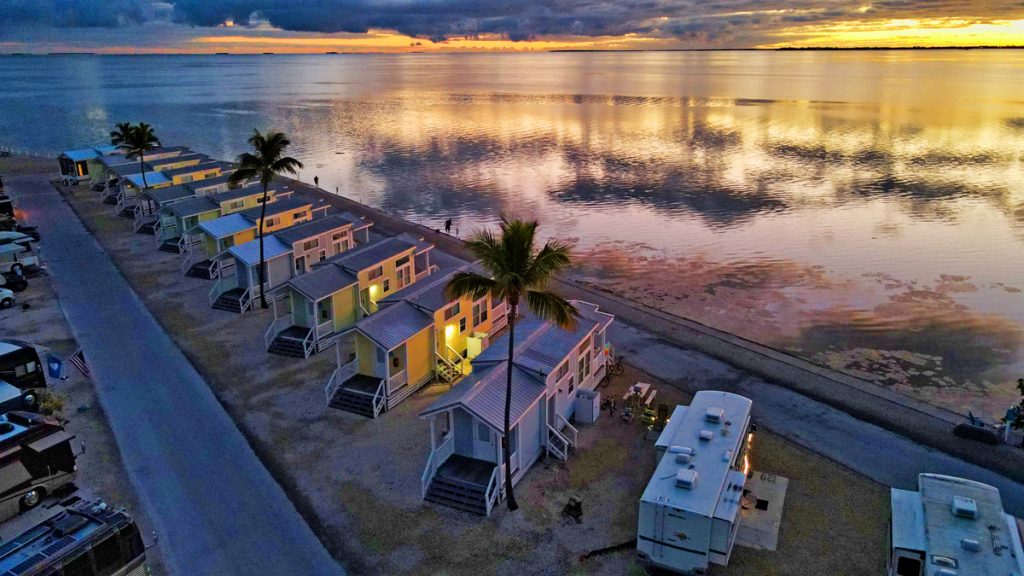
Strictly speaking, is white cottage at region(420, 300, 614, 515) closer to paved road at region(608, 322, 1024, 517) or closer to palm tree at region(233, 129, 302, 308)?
paved road at region(608, 322, 1024, 517)

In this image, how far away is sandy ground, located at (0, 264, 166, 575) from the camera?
1986 centimetres

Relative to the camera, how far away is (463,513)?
19422 mm

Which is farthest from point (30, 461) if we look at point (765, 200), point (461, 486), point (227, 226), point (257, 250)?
point (765, 200)

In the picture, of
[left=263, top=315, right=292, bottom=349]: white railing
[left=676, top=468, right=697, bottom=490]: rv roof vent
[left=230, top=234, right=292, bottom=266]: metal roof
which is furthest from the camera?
[left=230, top=234, right=292, bottom=266]: metal roof

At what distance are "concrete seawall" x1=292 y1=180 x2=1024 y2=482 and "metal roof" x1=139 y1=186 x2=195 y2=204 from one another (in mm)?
31600

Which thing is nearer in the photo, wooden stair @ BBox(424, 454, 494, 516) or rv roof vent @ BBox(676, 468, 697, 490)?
rv roof vent @ BBox(676, 468, 697, 490)

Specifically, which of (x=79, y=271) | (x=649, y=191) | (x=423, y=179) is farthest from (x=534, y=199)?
(x=79, y=271)

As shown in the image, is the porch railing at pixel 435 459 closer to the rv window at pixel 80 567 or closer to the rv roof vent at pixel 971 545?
the rv window at pixel 80 567

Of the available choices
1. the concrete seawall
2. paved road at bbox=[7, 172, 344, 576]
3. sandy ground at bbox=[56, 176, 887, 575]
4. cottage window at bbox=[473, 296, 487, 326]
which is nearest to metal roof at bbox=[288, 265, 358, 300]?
sandy ground at bbox=[56, 176, 887, 575]

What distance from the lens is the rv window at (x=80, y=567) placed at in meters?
14.4

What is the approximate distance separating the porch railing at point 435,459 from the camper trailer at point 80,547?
7.75 m

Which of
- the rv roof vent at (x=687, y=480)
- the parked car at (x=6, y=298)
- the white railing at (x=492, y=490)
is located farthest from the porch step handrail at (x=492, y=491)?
the parked car at (x=6, y=298)

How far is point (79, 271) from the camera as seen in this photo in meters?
42.0

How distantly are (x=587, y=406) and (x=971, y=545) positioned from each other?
41.1 feet
